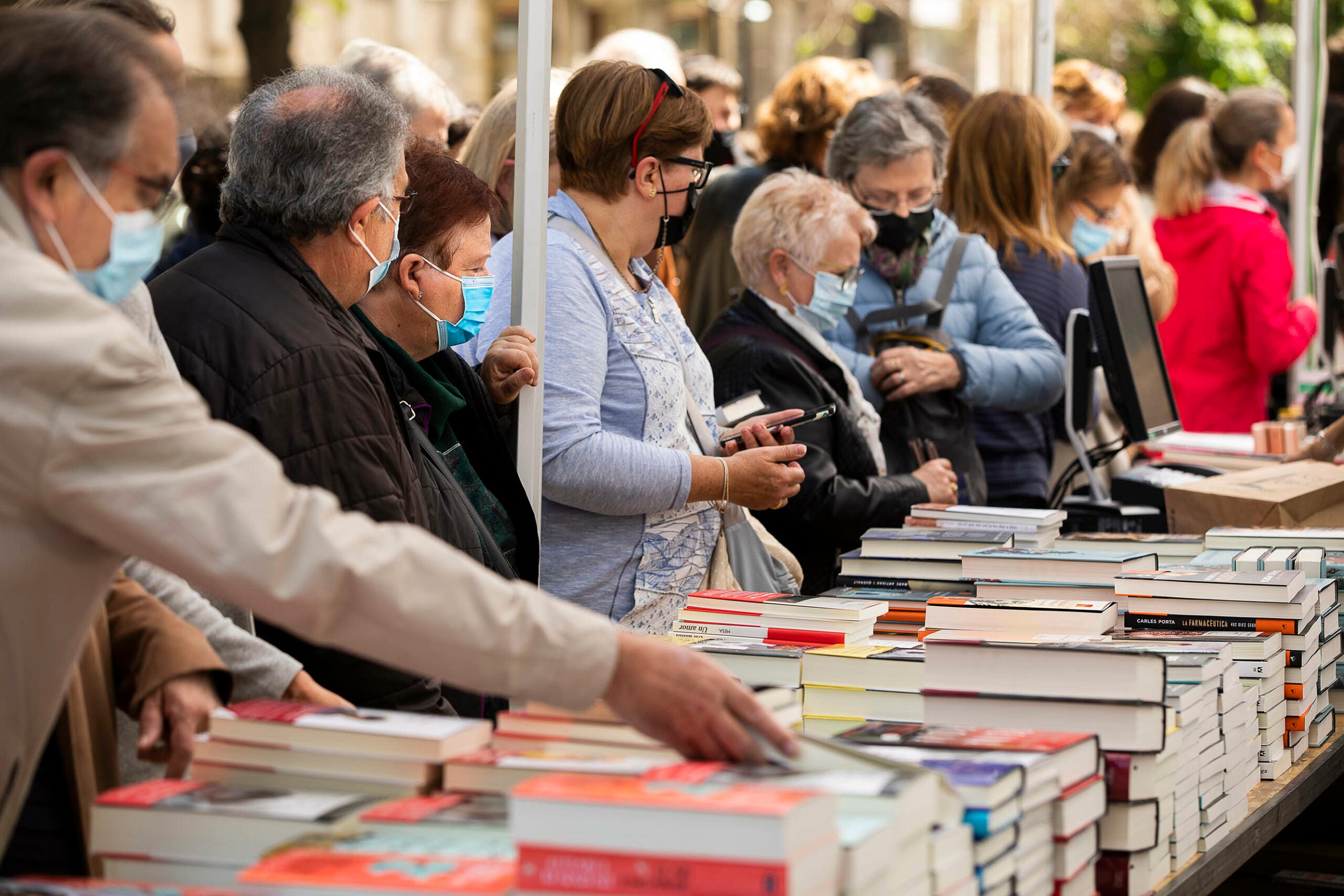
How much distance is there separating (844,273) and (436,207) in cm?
136

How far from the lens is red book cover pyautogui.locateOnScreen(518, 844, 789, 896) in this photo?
1.26 m

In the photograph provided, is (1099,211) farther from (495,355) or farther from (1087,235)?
(495,355)

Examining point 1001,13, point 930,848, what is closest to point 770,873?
point 930,848

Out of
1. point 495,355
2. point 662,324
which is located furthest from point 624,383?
point 495,355

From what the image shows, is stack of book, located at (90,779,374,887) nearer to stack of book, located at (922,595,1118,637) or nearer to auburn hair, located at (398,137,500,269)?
stack of book, located at (922,595,1118,637)

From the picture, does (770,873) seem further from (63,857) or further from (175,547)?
(63,857)

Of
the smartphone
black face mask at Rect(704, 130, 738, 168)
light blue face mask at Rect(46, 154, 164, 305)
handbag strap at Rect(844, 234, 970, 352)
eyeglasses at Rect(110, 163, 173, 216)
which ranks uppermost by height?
black face mask at Rect(704, 130, 738, 168)

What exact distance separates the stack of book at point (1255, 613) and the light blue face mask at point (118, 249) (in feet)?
5.88

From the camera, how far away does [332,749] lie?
1.59 metres

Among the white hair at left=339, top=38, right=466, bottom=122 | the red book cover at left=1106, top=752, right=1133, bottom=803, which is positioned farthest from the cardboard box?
the white hair at left=339, top=38, right=466, bottom=122

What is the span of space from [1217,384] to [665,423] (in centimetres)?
395

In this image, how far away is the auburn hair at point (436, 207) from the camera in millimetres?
2908

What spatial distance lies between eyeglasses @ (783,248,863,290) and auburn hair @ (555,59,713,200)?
0.70m

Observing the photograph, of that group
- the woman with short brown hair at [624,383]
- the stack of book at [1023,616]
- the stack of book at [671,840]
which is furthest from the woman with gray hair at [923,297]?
the stack of book at [671,840]
